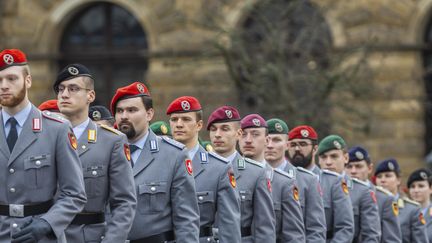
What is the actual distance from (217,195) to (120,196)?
4.17 feet

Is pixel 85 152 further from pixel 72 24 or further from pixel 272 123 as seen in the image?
pixel 72 24

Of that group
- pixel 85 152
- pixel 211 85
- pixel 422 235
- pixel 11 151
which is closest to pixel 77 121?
pixel 85 152

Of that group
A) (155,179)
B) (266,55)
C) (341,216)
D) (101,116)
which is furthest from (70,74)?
(266,55)

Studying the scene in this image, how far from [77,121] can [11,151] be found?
817 millimetres

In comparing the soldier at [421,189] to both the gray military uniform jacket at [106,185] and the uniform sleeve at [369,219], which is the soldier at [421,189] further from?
the gray military uniform jacket at [106,185]

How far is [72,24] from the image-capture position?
2253 centimetres

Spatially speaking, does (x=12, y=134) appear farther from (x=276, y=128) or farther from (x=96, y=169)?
(x=276, y=128)

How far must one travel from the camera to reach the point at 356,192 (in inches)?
508

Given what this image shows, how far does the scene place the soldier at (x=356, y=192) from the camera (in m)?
12.8

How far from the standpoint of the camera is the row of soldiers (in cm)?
781

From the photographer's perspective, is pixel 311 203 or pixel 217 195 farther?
pixel 311 203

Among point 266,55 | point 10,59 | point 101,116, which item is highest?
point 266,55

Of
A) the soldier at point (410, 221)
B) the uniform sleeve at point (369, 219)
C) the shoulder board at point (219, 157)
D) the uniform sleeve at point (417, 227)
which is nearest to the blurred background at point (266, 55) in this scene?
the soldier at point (410, 221)

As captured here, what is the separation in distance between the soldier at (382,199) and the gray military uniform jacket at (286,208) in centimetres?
242
